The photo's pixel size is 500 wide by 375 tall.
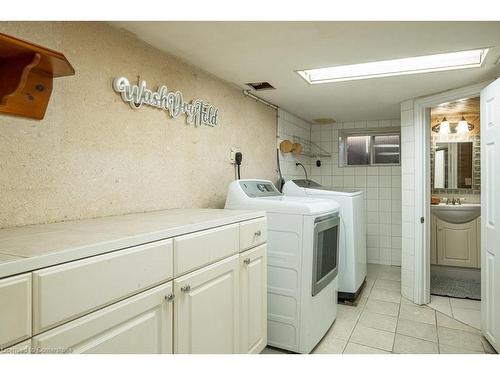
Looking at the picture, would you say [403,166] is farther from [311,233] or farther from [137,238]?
[137,238]

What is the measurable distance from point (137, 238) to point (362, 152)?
174 inches

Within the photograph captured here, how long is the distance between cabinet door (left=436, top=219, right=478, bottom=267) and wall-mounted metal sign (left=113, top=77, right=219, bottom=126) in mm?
3216

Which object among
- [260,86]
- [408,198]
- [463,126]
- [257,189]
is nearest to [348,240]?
[408,198]

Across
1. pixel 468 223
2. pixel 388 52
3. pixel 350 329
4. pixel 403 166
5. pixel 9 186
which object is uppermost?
pixel 388 52

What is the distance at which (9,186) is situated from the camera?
139 cm

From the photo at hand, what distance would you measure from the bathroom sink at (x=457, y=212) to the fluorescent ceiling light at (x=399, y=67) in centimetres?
216

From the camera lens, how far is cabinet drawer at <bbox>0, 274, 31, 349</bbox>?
80 cm

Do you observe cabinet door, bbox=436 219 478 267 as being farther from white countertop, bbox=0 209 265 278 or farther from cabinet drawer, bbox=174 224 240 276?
white countertop, bbox=0 209 265 278

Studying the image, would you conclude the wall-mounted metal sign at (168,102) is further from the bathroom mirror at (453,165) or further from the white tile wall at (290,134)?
the bathroom mirror at (453,165)

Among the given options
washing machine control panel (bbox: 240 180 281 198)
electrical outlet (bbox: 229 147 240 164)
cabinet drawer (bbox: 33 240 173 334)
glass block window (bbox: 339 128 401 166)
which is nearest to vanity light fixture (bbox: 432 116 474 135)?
glass block window (bbox: 339 128 401 166)

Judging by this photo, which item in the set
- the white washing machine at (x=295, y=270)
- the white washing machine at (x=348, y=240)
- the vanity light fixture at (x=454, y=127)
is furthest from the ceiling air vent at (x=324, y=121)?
the white washing machine at (x=295, y=270)

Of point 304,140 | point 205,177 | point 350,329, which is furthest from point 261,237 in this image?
point 304,140

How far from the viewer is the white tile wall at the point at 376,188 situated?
4.74 metres

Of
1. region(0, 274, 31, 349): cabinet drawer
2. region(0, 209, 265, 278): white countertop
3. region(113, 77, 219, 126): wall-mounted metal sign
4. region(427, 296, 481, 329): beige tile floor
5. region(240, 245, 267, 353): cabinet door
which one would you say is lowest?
region(427, 296, 481, 329): beige tile floor
